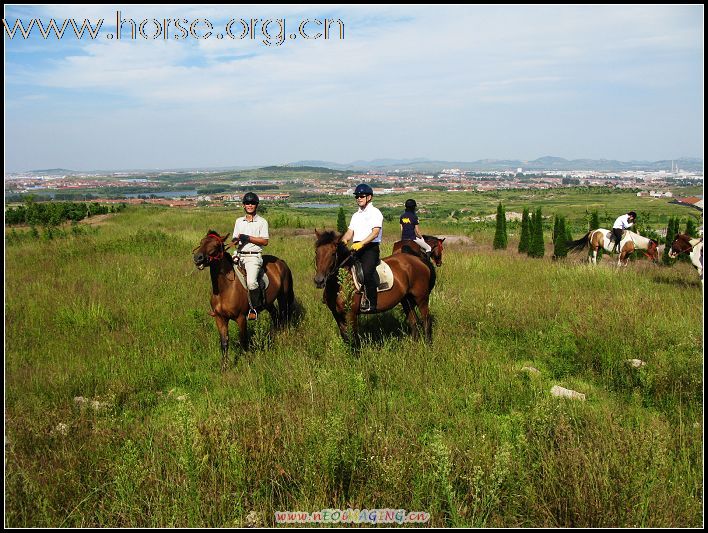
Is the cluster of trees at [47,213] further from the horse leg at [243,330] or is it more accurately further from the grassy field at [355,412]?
the horse leg at [243,330]

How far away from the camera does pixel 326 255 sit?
6.66 metres

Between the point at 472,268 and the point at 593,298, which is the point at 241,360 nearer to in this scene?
the point at 593,298

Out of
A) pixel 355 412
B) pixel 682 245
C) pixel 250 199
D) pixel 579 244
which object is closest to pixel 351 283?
pixel 250 199

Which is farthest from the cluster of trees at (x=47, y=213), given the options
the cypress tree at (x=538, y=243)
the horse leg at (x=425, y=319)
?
the cypress tree at (x=538, y=243)

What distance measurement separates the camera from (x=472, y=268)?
15.0 meters

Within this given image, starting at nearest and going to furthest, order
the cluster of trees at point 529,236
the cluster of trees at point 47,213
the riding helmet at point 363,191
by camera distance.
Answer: the riding helmet at point 363,191 → the cluster of trees at point 529,236 → the cluster of trees at point 47,213

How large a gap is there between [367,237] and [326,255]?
86 cm

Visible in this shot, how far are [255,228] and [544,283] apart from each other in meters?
8.58

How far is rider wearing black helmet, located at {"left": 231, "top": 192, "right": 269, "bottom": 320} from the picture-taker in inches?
293

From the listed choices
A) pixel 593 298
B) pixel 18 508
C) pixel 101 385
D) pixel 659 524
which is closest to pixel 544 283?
pixel 593 298

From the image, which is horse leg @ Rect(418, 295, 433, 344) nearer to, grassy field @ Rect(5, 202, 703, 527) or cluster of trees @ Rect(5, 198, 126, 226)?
grassy field @ Rect(5, 202, 703, 527)

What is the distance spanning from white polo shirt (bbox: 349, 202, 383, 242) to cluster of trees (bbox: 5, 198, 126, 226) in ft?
75.3

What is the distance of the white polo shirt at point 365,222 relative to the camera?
23.9ft

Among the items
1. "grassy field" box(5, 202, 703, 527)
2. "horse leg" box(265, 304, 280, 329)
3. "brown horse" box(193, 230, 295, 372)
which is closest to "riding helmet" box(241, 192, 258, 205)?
"brown horse" box(193, 230, 295, 372)
